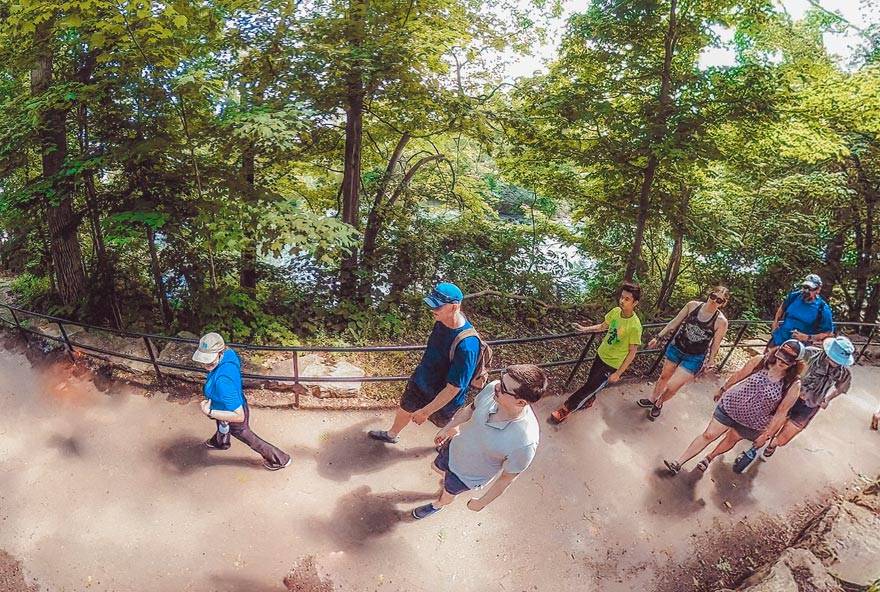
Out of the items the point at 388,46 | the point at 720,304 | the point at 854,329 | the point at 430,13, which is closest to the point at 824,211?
the point at 854,329

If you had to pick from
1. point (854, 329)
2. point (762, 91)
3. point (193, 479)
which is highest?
point (762, 91)

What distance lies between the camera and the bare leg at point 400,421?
4.16 m

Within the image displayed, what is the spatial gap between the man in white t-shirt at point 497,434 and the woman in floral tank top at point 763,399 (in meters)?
2.53

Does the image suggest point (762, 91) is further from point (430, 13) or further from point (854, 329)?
point (854, 329)

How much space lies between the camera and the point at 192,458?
417cm

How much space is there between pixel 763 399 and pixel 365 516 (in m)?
3.87

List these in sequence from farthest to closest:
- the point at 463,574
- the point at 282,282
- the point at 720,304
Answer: the point at 282,282 < the point at 720,304 < the point at 463,574

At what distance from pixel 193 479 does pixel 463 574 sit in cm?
270

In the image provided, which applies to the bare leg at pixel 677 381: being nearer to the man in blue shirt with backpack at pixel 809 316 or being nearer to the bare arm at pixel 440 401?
the man in blue shirt with backpack at pixel 809 316

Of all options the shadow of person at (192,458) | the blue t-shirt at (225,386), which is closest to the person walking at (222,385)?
the blue t-shirt at (225,386)

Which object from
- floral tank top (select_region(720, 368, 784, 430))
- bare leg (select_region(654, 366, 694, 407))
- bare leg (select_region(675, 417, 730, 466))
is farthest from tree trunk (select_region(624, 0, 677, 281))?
bare leg (select_region(675, 417, 730, 466))

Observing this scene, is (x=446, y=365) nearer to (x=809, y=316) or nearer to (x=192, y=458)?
(x=192, y=458)

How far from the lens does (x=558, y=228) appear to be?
10484 mm

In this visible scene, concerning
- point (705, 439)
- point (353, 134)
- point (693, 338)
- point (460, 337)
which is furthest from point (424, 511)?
point (353, 134)
